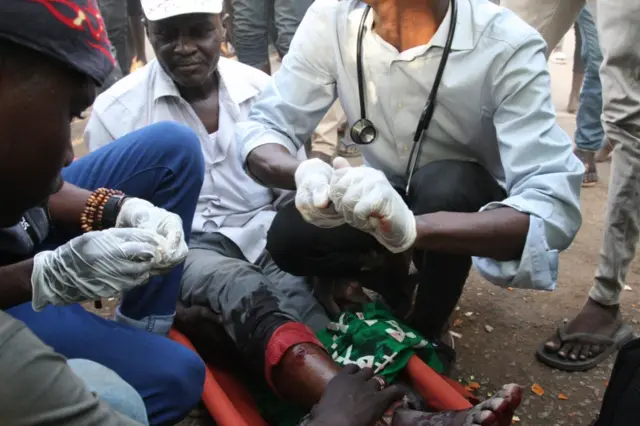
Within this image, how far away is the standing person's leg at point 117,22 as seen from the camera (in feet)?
13.6

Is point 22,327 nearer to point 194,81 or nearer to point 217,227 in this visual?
point 217,227

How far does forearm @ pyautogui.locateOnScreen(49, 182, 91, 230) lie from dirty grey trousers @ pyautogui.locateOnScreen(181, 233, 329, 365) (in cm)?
38

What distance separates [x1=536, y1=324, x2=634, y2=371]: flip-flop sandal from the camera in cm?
191

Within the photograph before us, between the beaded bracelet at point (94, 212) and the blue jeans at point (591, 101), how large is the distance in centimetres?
231

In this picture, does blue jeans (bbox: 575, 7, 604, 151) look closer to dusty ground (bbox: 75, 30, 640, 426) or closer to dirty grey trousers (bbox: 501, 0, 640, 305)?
dusty ground (bbox: 75, 30, 640, 426)

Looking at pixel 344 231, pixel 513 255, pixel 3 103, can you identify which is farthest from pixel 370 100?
pixel 3 103

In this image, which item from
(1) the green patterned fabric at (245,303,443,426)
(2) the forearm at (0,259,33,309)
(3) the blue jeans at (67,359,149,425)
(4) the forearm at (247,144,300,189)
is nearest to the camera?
(3) the blue jeans at (67,359,149,425)

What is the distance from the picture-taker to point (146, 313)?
1.62 m

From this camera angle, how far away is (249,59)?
11.6ft

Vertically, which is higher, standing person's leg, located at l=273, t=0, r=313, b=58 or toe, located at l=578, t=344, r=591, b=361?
standing person's leg, located at l=273, t=0, r=313, b=58

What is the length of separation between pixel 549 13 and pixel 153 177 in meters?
1.50

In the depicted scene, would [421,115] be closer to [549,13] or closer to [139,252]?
[139,252]

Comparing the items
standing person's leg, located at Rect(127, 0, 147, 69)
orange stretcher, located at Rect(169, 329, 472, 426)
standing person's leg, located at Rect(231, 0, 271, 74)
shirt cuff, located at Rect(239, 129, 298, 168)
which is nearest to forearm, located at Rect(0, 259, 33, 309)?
orange stretcher, located at Rect(169, 329, 472, 426)

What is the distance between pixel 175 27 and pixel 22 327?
58.8 inches
